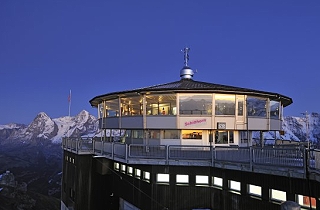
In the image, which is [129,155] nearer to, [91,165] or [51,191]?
[91,165]

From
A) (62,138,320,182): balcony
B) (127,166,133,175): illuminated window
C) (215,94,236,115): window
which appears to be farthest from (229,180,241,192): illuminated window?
(127,166,133,175): illuminated window

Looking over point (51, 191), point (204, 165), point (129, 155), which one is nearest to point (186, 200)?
point (204, 165)

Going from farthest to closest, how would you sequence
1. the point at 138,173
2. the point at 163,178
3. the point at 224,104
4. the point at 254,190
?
the point at 224,104 → the point at 138,173 → the point at 163,178 → the point at 254,190

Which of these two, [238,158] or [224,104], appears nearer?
[238,158]

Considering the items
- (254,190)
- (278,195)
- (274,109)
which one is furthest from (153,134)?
(278,195)

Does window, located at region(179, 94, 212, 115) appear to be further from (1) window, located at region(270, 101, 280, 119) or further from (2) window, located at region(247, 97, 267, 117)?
(1) window, located at region(270, 101, 280, 119)

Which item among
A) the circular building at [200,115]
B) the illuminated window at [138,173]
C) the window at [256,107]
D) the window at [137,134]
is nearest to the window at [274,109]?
the circular building at [200,115]

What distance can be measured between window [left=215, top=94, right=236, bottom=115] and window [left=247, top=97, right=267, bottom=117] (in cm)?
138

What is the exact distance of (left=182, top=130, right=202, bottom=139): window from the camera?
2044 cm

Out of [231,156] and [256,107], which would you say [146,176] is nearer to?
[231,156]

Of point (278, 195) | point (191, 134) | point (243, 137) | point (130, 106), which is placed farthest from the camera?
point (130, 106)

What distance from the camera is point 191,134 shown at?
20578mm

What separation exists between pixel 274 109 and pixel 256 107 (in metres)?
3.18

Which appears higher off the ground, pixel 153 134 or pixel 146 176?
pixel 153 134
